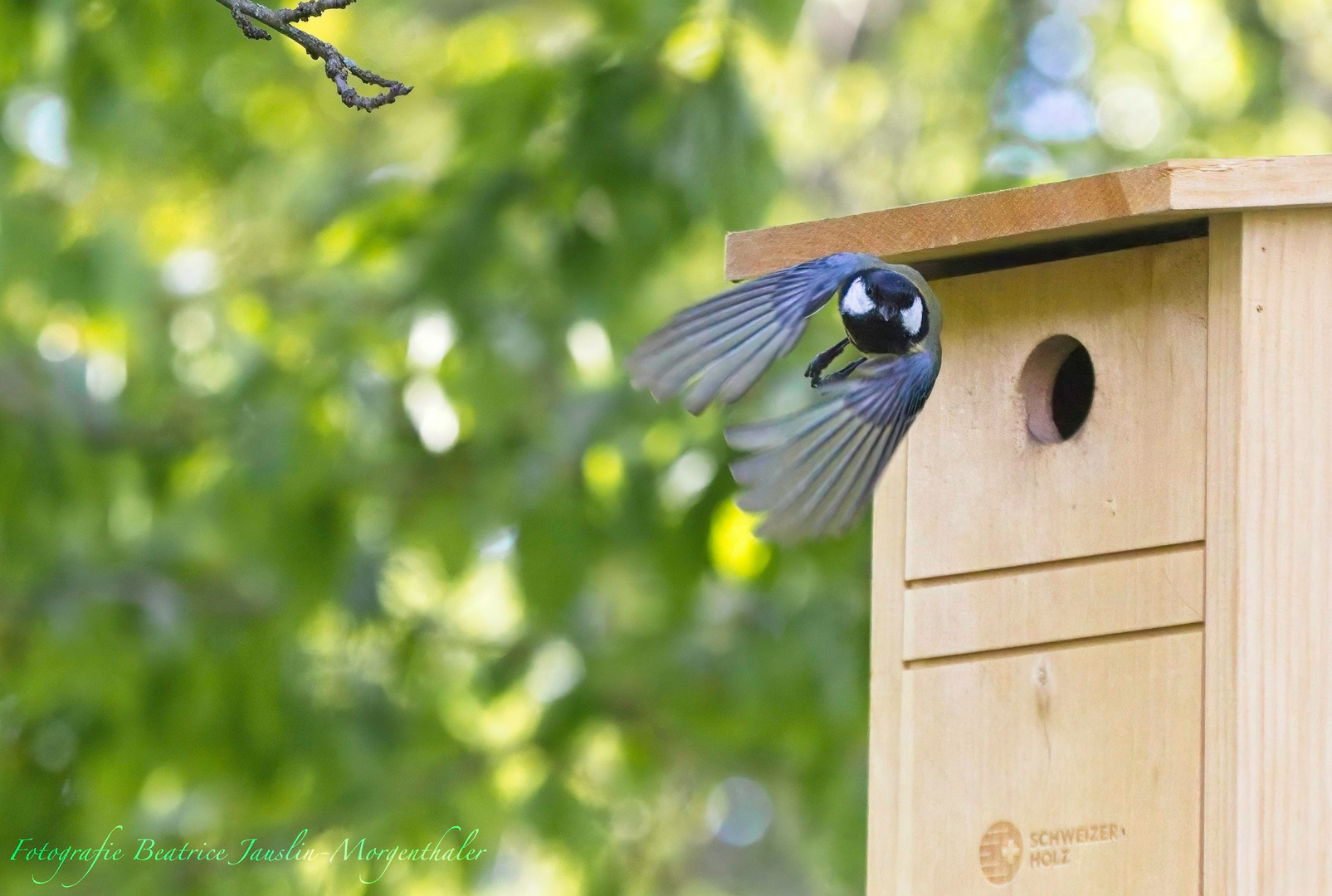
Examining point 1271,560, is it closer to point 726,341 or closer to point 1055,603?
point 1055,603

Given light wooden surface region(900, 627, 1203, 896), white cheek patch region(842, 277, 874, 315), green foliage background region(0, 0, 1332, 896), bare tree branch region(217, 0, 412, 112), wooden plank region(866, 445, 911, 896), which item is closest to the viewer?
bare tree branch region(217, 0, 412, 112)

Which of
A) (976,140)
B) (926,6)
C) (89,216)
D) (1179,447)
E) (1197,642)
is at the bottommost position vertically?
(1197,642)

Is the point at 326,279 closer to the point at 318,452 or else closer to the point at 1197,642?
the point at 318,452

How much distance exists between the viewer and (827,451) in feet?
4.49

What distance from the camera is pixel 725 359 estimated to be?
1.33 metres

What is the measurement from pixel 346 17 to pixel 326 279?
1.54 metres

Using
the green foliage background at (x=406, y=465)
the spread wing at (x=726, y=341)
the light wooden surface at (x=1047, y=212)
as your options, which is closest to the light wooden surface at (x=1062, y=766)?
the light wooden surface at (x=1047, y=212)

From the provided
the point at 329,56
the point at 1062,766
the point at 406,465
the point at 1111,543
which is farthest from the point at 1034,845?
the point at 406,465

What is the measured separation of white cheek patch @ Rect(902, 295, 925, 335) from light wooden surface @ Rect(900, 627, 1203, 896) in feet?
1.30

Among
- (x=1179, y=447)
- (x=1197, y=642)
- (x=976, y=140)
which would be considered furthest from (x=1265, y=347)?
(x=976, y=140)

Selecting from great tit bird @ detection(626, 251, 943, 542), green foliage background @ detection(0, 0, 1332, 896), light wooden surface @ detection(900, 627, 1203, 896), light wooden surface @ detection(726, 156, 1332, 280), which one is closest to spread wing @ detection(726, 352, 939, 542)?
great tit bird @ detection(626, 251, 943, 542)

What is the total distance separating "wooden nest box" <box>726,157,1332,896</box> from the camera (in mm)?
1584

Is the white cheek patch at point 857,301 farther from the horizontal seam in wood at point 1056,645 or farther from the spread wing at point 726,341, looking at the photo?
the horizontal seam in wood at point 1056,645

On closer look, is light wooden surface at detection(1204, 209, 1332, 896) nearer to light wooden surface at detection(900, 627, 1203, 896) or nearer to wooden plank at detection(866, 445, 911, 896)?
light wooden surface at detection(900, 627, 1203, 896)
